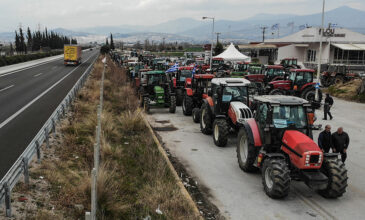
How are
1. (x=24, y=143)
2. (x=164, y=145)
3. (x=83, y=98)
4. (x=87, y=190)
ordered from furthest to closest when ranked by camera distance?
(x=83, y=98), (x=164, y=145), (x=24, y=143), (x=87, y=190)

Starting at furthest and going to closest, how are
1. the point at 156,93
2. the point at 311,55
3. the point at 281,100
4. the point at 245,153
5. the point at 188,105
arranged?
the point at 311,55 → the point at 156,93 → the point at 188,105 → the point at 245,153 → the point at 281,100

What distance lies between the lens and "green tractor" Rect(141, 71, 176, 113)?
1917cm

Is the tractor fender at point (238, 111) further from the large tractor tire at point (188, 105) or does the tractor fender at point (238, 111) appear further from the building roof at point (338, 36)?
the building roof at point (338, 36)

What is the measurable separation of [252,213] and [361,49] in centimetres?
→ 4441

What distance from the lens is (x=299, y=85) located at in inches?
867

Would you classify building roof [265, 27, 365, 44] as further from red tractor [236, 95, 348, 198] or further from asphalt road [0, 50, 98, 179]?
red tractor [236, 95, 348, 198]

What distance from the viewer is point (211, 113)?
1387 cm

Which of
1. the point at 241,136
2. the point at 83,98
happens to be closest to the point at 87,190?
the point at 241,136

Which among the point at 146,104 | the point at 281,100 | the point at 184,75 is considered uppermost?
the point at 281,100

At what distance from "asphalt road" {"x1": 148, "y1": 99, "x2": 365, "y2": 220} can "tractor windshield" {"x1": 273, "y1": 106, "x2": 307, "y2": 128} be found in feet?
5.74

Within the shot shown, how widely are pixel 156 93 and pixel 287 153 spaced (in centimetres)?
1158

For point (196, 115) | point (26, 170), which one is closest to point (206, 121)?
point (196, 115)

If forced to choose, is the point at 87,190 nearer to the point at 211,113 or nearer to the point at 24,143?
the point at 24,143

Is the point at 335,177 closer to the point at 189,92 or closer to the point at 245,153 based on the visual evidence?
the point at 245,153
